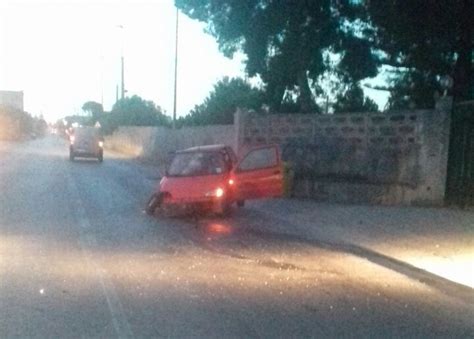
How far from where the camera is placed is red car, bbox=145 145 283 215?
25.2 meters

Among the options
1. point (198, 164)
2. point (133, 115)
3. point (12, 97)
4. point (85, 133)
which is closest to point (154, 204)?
point (198, 164)

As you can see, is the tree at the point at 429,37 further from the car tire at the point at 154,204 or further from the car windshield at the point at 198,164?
the car tire at the point at 154,204

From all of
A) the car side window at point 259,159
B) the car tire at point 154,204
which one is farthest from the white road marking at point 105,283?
the car side window at point 259,159

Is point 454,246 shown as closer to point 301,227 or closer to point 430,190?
point 301,227

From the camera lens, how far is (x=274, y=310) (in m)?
12.3

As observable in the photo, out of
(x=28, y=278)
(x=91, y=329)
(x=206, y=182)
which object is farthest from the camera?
(x=206, y=182)

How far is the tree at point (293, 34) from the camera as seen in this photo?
3378 centimetres

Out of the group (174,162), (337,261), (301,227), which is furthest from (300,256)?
(174,162)

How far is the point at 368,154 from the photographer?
29.5 metres

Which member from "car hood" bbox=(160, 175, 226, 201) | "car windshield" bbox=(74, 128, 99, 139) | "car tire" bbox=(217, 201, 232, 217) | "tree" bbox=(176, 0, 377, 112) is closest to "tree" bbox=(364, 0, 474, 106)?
"tree" bbox=(176, 0, 377, 112)

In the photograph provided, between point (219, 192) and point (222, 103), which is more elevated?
point (222, 103)

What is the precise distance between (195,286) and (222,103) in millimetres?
47052

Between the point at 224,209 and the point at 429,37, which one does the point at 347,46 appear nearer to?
the point at 429,37

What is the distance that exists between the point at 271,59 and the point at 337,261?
19518 millimetres
